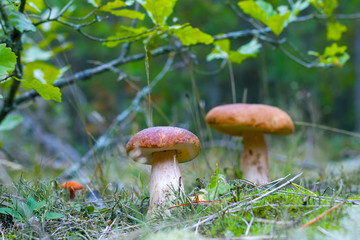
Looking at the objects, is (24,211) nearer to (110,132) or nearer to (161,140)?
(161,140)

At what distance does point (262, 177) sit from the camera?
2.39 m

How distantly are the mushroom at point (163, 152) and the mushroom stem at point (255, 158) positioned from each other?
893mm

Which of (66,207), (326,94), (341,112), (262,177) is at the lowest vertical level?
(341,112)

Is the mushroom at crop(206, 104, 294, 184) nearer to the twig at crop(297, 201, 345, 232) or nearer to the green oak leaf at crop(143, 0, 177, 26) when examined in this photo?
the green oak leaf at crop(143, 0, 177, 26)

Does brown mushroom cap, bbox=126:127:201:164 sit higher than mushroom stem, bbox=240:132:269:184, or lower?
higher

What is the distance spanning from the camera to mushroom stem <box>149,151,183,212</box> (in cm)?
151

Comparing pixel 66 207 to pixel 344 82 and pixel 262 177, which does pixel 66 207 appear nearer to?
pixel 262 177

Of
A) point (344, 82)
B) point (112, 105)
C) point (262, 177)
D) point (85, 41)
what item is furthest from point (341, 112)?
point (262, 177)

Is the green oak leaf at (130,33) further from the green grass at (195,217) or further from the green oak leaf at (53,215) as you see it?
the green oak leaf at (53,215)

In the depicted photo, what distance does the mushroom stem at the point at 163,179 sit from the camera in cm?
151

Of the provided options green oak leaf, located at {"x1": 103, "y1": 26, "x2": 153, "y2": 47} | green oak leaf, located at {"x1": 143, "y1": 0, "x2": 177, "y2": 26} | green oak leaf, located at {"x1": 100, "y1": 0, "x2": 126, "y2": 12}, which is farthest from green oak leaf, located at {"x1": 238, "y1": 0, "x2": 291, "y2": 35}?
green oak leaf, located at {"x1": 100, "y1": 0, "x2": 126, "y2": 12}

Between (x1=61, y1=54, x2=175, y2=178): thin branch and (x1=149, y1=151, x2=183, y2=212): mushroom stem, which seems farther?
(x1=61, y1=54, x2=175, y2=178): thin branch

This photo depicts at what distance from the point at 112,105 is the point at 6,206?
11854 millimetres

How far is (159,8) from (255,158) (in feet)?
4.91
